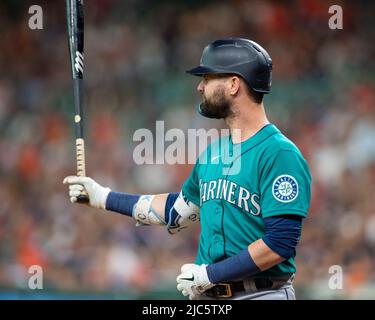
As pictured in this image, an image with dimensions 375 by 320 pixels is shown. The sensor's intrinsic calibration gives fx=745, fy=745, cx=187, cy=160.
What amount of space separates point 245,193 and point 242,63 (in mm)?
623

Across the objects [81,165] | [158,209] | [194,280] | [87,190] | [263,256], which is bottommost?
[194,280]

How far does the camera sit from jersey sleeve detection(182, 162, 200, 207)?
12.4ft

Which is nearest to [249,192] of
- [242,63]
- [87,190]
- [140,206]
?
[242,63]

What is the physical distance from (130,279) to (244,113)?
456cm

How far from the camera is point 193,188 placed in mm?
3811

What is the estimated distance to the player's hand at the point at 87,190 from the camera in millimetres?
3871

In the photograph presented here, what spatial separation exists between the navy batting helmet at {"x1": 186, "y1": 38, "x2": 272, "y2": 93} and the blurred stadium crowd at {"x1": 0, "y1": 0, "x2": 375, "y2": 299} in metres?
4.03

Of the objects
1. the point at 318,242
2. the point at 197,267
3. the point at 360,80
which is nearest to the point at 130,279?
the point at 318,242

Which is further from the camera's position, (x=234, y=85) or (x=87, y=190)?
(x=87, y=190)

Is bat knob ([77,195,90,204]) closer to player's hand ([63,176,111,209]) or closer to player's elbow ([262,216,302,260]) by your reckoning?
player's hand ([63,176,111,209])

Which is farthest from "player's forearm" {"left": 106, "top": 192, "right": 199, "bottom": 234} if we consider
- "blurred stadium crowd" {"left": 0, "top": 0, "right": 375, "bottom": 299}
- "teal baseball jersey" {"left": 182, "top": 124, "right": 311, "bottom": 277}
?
"blurred stadium crowd" {"left": 0, "top": 0, "right": 375, "bottom": 299}

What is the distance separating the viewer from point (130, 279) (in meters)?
7.82

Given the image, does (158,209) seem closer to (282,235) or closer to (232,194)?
(232,194)

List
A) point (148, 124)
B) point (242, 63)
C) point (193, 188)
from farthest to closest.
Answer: point (148, 124), point (193, 188), point (242, 63)
